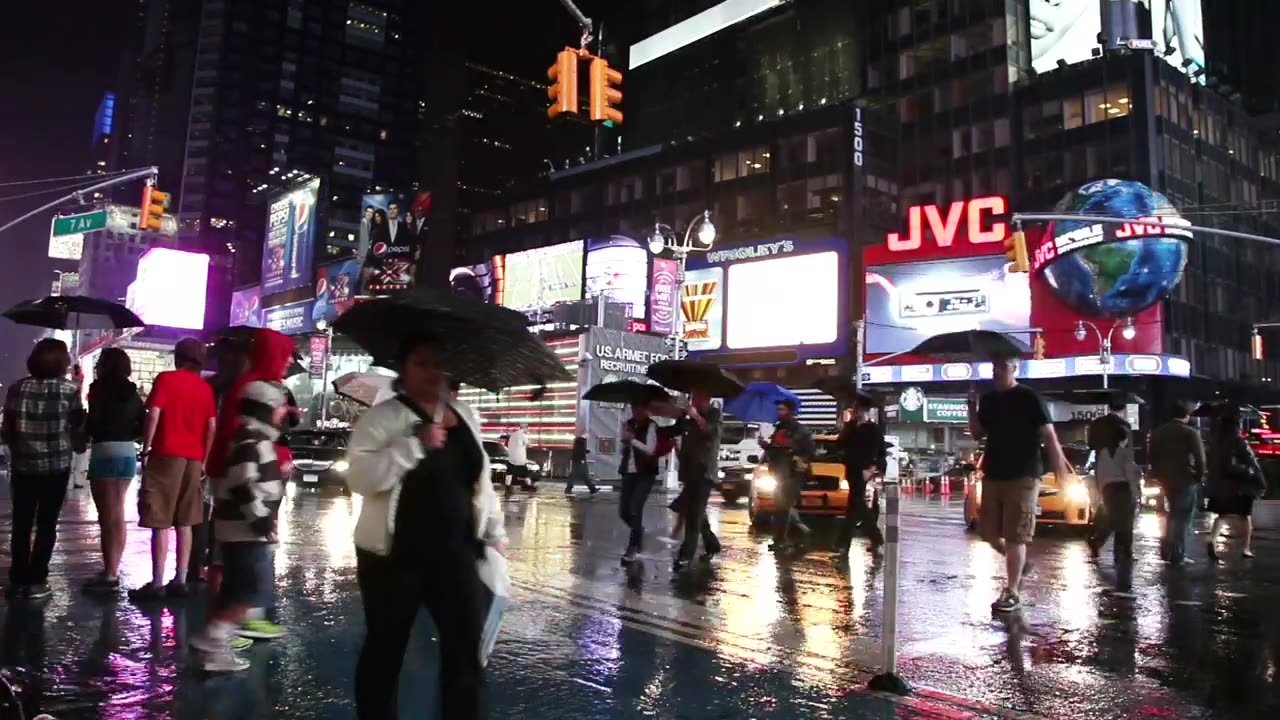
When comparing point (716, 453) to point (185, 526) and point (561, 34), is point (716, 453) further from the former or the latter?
point (561, 34)

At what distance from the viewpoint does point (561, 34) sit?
12088 centimetres

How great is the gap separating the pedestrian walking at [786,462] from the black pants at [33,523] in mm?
7652

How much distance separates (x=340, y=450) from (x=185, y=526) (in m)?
15.0

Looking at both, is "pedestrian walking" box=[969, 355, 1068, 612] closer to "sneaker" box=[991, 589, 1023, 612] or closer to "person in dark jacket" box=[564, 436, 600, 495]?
"sneaker" box=[991, 589, 1023, 612]

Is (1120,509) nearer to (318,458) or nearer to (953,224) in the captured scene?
(318,458)

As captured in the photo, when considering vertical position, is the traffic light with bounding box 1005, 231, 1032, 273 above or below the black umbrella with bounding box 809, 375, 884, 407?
above

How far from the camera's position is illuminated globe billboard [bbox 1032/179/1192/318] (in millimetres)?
41969

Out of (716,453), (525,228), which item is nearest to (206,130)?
(525,228)

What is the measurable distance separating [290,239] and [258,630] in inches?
2630

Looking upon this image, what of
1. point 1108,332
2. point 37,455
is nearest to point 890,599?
point 37,455

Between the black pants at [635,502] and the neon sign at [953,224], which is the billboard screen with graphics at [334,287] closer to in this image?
the neon sign at [953,224]

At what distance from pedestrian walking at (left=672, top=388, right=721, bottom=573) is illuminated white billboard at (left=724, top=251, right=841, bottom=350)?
41.2 metres

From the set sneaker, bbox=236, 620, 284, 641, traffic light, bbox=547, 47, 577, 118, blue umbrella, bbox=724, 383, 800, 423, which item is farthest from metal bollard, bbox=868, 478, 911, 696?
blue umbrella, bbox=724, 383, 800, 423

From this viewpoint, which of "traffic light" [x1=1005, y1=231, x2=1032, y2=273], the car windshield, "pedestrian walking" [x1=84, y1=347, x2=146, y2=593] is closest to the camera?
"pedestrian walking" [x1=84, y1=347, x2=146, y2=593]
